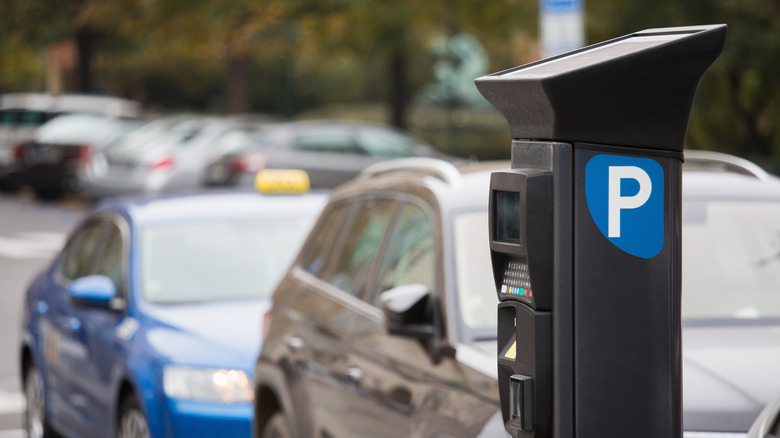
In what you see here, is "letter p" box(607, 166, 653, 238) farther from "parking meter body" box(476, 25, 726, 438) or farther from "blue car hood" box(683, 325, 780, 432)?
"blue car hood" box(683, 325, 780, 432)

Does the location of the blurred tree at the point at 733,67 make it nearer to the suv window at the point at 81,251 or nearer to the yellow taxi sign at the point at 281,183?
the yellow taxi sign at the point at 281,183

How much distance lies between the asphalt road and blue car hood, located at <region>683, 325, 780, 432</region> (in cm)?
520

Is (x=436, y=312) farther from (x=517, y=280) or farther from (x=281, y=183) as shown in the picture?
(x=281, y=183)

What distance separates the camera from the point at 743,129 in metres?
17.8

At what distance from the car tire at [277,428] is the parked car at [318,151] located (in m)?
14.7

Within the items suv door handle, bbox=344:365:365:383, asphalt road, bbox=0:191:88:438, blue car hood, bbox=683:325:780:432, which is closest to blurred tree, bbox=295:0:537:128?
asphalt road, bbox=0:191:88:438

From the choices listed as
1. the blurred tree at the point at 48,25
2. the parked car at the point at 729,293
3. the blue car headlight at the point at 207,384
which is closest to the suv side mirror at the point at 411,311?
the parked car at the point at 729,293

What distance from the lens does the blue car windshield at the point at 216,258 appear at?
6.77 m

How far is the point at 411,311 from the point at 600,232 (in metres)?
1.31

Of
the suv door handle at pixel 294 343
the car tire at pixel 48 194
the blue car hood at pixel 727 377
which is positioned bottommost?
the car tire at pixel 48 194

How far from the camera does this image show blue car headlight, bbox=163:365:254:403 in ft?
19.2

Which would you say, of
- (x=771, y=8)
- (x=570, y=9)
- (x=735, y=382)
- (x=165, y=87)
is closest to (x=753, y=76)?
(x=771, y=8)

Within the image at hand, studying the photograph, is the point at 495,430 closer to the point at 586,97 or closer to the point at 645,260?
the point at 645,260

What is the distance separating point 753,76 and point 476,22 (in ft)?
22.5
